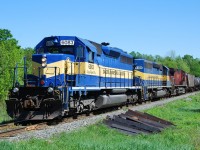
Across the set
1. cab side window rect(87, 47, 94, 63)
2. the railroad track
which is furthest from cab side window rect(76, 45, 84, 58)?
the railroad track

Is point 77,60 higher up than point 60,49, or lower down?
lower down

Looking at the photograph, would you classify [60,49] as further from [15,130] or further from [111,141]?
[111,141]

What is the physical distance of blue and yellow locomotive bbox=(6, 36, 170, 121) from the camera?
14453 millimetres

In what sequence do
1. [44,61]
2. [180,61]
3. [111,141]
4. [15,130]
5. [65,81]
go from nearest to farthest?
[111,141]
[15,130]
[44,61]
[65,81]
[180,61]

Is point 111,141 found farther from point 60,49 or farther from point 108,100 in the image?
point 108,100

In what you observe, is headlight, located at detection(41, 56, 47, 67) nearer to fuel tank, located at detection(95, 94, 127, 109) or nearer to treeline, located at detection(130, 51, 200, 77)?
fuel tank, located at detection(95, 94, 127, 109)

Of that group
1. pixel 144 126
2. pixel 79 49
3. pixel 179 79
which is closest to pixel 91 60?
pixel 79 49

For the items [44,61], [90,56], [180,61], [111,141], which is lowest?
[111,141]

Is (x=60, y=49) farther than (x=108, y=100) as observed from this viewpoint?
No

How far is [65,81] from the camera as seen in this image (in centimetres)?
1549

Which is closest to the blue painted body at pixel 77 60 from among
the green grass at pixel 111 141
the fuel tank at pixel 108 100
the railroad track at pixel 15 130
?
the fuel tank at pixel 108 100

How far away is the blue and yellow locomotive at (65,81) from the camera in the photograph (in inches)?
569

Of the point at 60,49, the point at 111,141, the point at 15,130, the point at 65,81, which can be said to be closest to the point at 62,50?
the point at 60,49

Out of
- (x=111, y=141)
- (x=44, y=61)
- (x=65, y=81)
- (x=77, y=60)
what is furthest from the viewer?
(x=77, y=60)
